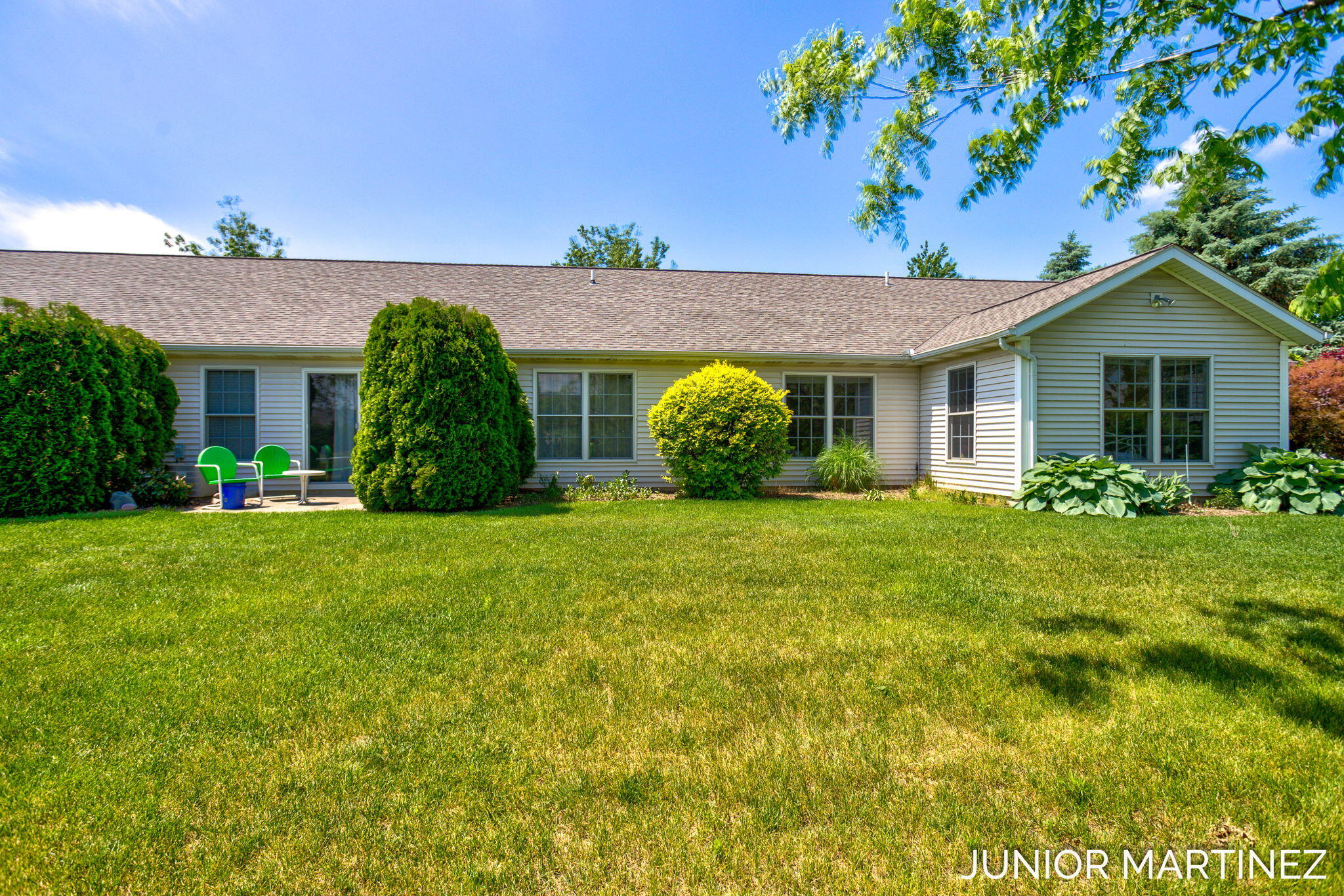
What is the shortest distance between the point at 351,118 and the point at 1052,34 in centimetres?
1167

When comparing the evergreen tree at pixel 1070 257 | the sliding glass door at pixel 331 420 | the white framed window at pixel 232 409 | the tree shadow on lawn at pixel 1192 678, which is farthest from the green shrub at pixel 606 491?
the evergreen tree at pixel 1070 257

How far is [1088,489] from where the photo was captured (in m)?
9.02

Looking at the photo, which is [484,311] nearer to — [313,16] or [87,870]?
[313,16]

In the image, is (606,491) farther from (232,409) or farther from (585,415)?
(232,409)

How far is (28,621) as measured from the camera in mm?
4043

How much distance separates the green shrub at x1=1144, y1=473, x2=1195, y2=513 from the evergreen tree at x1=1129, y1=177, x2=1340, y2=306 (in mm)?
14895

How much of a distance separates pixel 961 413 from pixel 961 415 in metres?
0.07

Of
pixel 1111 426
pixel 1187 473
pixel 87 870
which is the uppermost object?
pixel 1111 426

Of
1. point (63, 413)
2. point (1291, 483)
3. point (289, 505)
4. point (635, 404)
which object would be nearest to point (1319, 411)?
point (1291, 483)

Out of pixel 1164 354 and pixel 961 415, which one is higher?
pixel 1164 354

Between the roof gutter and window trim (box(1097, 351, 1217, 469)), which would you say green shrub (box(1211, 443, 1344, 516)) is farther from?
the roof gutter

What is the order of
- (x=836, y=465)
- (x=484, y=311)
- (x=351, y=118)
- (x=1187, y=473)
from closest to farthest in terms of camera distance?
(x=1187, y=473)
(x=351, y=118)
(x=836, y=465)
(x=484, y=311)

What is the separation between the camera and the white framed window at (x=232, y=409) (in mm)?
11453

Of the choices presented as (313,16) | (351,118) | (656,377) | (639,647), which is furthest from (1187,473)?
(351,118)
